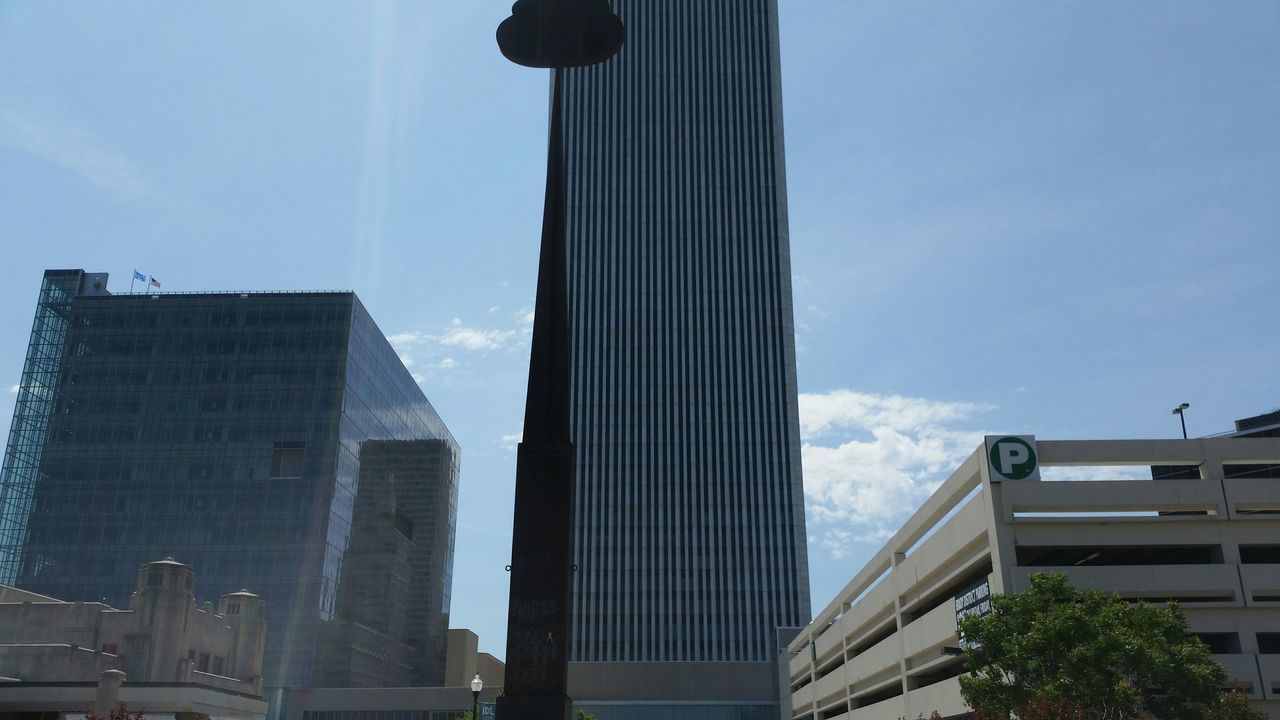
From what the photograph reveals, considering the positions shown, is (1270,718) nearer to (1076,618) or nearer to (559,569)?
(1076,618)

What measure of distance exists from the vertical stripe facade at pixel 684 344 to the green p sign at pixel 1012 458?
91757 millimetres

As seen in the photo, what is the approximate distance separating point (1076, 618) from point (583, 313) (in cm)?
11353

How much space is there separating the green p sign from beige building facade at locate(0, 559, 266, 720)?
76.3m

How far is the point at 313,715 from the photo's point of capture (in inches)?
4545

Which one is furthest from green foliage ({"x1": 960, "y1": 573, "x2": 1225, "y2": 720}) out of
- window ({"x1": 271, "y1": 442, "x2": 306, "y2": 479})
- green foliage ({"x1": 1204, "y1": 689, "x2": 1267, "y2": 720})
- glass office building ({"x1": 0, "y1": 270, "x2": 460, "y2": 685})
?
window ({"x1": 271, "y1": 442, "x2": 306, "y2": 479})

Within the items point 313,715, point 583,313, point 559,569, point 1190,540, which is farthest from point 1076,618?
point 583,313

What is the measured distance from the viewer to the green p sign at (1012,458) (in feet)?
142

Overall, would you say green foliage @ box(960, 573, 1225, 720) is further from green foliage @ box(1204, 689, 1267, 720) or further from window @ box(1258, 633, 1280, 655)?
window @ box(1258, 633, 1280, 655)

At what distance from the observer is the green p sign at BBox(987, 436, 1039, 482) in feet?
142

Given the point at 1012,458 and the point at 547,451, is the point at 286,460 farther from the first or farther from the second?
the point at 1012,458

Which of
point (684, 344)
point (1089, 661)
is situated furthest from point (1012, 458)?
point (684, 344)

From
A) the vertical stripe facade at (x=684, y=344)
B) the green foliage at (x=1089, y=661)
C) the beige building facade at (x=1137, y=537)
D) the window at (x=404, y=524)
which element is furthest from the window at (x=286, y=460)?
the green foliage at (x=1089, y=661)

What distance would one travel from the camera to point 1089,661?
109 ft

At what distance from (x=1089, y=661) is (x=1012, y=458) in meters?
11.9
